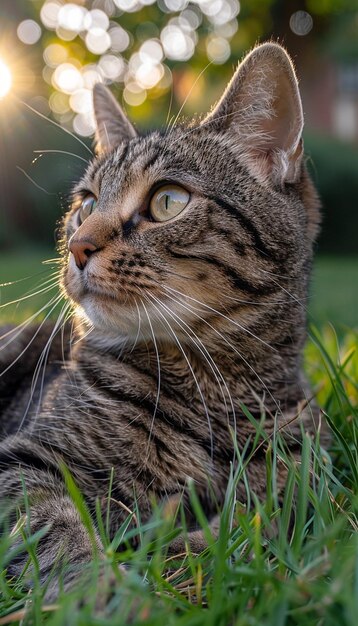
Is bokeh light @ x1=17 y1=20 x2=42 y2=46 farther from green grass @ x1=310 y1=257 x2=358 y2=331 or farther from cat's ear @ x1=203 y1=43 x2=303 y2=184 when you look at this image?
cat's ear @ x1=203 y1=43 x2=303 y2=184

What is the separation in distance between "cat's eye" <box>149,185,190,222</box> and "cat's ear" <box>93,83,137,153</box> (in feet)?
2.31

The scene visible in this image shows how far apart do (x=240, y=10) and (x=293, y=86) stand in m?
17.7

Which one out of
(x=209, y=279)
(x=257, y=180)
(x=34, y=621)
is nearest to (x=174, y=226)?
(x=209, y=279)

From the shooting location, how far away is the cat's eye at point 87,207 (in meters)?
2.20

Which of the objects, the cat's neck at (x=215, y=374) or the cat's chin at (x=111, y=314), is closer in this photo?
the cat's chin at (x=111, y=314)

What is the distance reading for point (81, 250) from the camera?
1.82 meters

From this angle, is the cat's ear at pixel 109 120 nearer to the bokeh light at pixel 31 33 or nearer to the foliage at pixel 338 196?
the foliage at pixel 338 196

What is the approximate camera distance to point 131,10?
18.5 m

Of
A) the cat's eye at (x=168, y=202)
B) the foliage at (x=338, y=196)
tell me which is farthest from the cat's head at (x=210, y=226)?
the foliage at (x=338, y=196)

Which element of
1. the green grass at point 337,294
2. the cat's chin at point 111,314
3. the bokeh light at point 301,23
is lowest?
the green grass at point 337,294

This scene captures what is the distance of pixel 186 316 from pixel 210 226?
283 mm

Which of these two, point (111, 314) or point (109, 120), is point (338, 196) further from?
point (111, 314)

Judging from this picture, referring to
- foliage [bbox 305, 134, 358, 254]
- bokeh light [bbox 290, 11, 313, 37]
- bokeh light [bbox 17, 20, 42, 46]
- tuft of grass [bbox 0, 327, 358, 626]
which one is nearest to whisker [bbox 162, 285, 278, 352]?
tuft of grass [bbox 0, 327, 358, 626]

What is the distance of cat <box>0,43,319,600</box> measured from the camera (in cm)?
176
